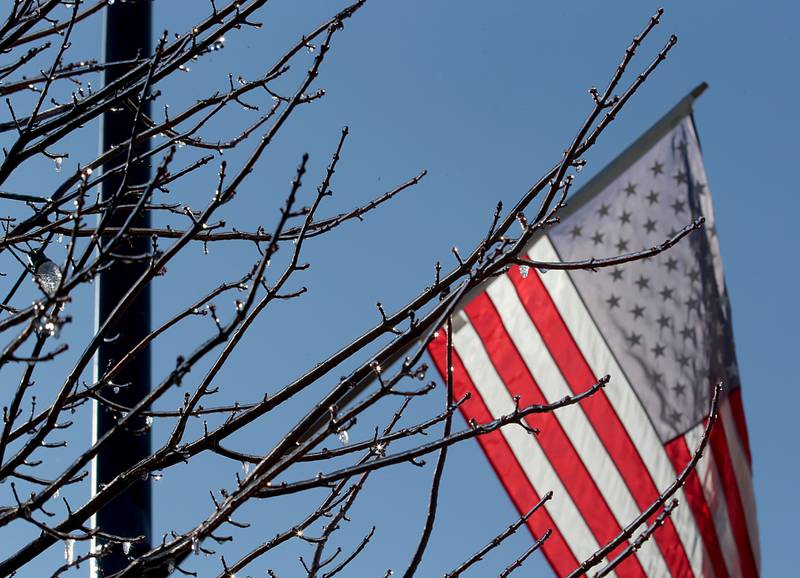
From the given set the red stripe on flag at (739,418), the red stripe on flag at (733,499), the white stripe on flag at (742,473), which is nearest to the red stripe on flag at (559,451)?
the red stripe on flag at (733,499)

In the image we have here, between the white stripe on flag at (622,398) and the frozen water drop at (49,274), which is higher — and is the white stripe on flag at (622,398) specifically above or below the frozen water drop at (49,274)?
above

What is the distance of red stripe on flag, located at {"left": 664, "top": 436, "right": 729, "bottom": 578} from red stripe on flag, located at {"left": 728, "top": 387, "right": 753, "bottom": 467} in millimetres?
878

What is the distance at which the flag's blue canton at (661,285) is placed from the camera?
804 cm

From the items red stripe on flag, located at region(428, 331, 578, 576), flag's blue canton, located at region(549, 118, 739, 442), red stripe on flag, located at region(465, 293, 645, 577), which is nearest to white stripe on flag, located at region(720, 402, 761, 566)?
flag's blue canton, located at region(549, 118, 739, 442)

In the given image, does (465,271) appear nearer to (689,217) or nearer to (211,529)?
A: (211,529)

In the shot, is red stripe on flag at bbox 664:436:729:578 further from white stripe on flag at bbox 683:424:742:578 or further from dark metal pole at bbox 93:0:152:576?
dark metal pole at bbox 93:0:152:576

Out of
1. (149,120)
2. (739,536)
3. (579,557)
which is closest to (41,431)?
(149,120)

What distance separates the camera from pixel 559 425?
7.45 m

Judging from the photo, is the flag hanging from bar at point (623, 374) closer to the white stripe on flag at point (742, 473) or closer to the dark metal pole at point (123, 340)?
the white stripe on flag at point (742, 473)

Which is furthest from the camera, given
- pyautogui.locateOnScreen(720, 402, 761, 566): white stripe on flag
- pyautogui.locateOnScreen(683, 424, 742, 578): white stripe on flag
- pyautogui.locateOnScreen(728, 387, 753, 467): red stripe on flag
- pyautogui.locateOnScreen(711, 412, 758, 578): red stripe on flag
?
pyautogui.locateOnScreen(728, 387, 753, 467): red stripe on flag

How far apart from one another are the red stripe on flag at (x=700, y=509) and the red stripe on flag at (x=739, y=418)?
878 millimetres

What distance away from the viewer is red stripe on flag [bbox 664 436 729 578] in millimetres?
7695

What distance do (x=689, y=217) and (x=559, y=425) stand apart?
8.14 feet

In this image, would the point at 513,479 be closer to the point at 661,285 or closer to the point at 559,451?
the point at 559,451
